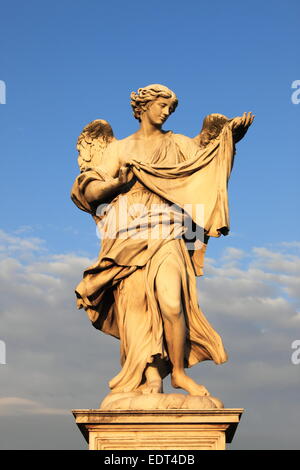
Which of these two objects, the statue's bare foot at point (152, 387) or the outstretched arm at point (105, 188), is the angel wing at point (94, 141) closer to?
the outstretched arm at point (105, 188)

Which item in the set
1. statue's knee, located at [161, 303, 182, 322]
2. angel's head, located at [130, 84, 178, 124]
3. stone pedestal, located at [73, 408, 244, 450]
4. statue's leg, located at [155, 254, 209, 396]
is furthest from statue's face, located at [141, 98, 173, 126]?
stone pedestal, located at [73, 408, 244, 450]

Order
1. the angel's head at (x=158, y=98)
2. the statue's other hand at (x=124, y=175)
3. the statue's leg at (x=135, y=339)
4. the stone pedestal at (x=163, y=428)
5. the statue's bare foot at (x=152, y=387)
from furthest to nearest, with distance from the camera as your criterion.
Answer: the angel's head at (x=158, y=98)
the statue's other hand at (x=124, y=175)
the statue's leg at (x=135, y=339)
the statue's bare foot at (x=152, y=387)
the stone pedestal at (x=163, y=428)

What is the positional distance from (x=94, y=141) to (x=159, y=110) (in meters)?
1.01

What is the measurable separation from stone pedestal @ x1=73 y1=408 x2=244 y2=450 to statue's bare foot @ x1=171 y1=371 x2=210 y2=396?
58 centimetres

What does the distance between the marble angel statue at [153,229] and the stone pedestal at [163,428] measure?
524 mm

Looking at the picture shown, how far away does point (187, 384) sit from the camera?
893cm

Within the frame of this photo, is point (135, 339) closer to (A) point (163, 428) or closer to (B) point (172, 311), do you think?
(B) point (172, 311)

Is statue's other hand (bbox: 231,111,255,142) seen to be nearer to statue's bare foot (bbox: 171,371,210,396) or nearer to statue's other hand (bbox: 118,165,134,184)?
statue's other hand (bbox: 118,165,134,184)

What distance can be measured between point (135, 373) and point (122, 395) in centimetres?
38

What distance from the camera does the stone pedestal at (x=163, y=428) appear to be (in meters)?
8.20

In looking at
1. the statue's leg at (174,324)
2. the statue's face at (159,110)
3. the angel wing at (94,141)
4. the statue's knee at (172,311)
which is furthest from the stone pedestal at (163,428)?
the statue's face at (159,110)

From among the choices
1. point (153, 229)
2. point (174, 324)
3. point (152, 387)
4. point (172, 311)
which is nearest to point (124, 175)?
point (153, 229)

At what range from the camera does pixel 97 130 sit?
1050cm
